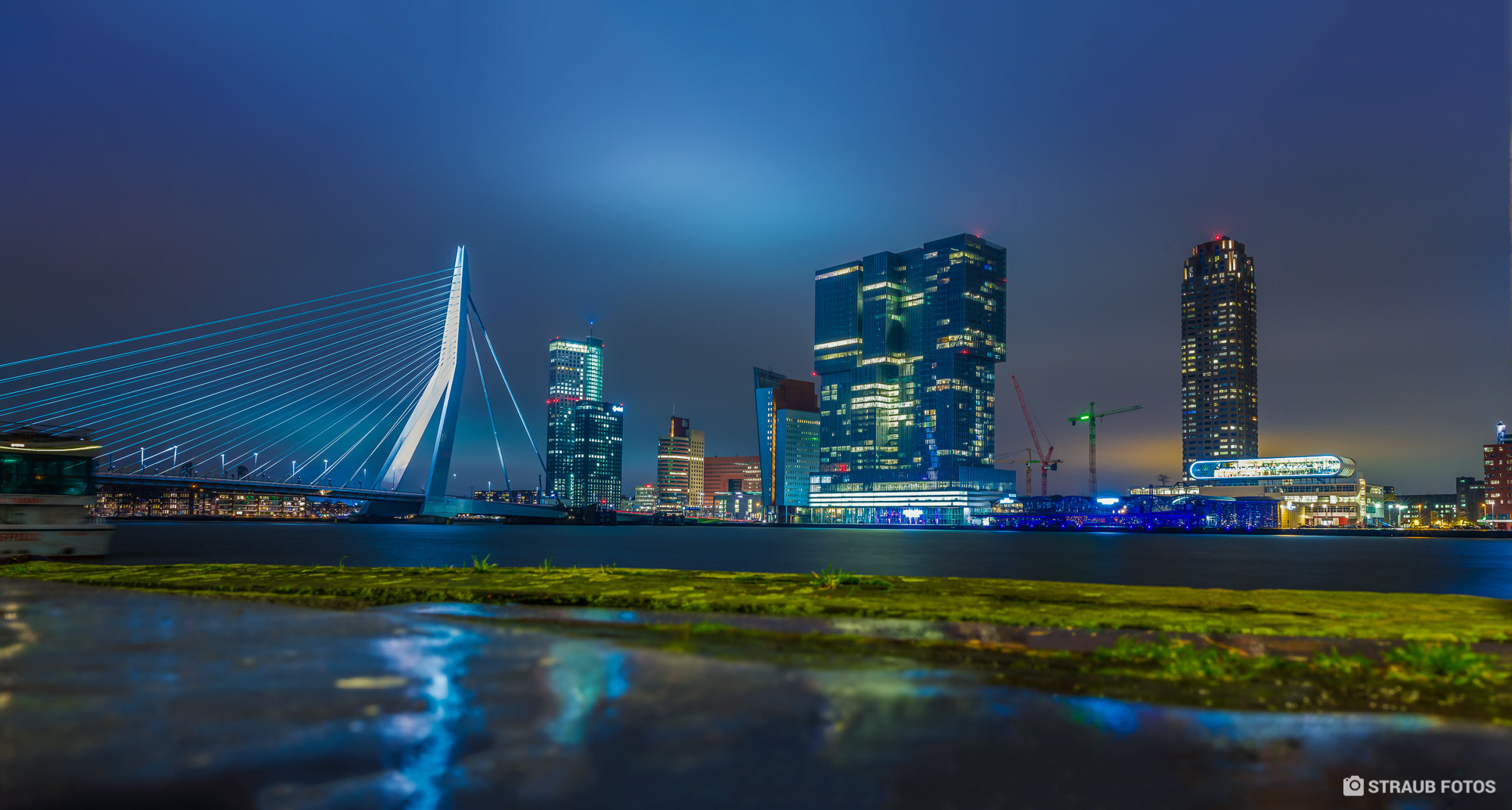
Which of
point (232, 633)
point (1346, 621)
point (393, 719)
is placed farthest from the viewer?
point (1346, 621)

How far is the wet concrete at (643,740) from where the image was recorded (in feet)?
20.0

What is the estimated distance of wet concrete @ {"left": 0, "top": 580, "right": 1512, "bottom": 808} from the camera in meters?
6.11

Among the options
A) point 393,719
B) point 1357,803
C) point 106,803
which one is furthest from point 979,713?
point 106,803

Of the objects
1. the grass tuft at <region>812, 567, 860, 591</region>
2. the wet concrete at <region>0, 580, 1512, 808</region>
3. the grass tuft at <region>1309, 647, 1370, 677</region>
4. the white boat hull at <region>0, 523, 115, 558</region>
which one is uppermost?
the wet concrete at <region>0, 580, 1512, 808</region>

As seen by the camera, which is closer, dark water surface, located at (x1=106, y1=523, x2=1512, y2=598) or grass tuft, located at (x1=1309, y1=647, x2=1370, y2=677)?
grass tuft, located at (x1=1309, y1=647, x2=1370, y2=677)

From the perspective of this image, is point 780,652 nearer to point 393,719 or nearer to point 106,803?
point 393,719

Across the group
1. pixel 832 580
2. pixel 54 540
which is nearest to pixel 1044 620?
pixel 832 580

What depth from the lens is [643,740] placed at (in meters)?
7.24

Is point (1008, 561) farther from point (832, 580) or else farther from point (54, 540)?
point (54, 540)

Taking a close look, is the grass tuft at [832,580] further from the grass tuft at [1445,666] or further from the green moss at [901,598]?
the grass tuft at [1445,666]

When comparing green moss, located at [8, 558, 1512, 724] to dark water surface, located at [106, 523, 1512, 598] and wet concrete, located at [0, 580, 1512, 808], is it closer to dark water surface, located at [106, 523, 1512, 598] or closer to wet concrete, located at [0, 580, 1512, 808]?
wet concrete, located at [0, 580, 1512, 808]

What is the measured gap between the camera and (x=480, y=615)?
15.7 meters

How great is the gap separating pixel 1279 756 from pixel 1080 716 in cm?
167

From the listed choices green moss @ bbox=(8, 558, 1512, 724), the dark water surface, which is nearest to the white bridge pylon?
the dark water surface
